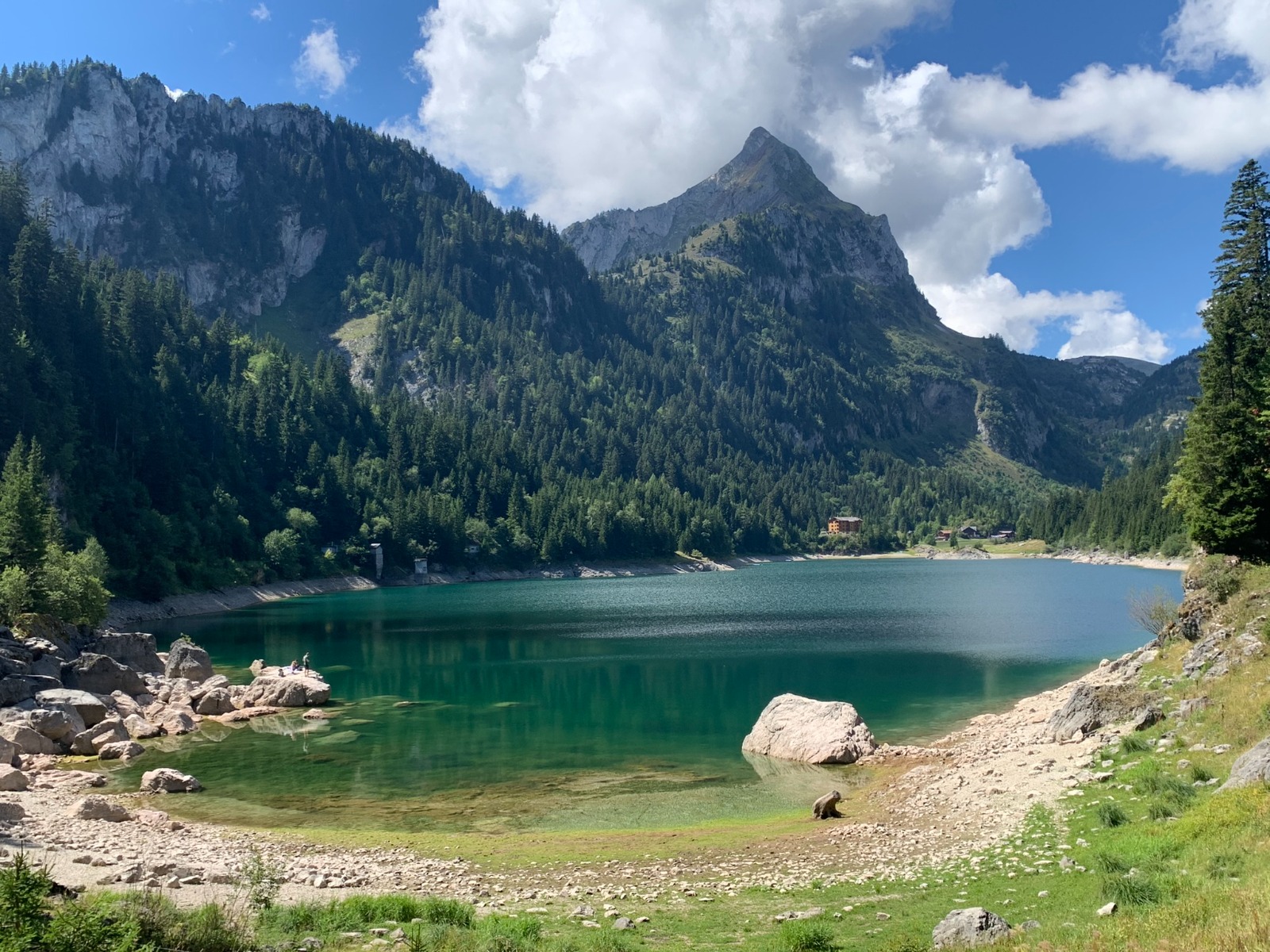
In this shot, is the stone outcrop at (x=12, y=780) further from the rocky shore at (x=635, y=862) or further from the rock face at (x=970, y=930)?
the rock face at (x=970, y=930)

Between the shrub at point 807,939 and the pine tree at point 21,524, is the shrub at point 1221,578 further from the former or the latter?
the pine tree at point 21,524

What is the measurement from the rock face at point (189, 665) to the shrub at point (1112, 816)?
4703cm

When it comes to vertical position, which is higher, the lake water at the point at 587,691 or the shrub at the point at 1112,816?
the shrub at the point at 1112,816

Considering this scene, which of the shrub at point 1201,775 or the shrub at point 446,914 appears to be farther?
the shrub at point 1201,775

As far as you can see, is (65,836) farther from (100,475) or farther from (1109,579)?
(1109,579)

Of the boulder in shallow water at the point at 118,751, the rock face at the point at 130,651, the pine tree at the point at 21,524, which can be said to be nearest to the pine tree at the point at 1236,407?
the boulder in shallow water at the point at 118,751

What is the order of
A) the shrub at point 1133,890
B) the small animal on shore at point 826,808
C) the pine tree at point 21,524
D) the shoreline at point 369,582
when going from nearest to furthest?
the shrub at point 1133,890 → the small animal on shore at point 826,808 → the pine tree at point 21,524 → the shoreline at point 369,582

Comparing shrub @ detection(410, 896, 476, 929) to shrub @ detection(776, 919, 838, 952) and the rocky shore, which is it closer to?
the rocky shore

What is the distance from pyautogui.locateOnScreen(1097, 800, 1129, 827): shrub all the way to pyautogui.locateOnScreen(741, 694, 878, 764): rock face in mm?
14612

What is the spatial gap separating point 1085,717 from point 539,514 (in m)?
156

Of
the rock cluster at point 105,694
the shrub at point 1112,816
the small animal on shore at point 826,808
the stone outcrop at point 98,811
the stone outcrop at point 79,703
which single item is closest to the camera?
the shrub at point 1112,816

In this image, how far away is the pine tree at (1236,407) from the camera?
39656mm

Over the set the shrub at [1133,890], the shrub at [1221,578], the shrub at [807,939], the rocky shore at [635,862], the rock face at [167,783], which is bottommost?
the rock face at [167,783]

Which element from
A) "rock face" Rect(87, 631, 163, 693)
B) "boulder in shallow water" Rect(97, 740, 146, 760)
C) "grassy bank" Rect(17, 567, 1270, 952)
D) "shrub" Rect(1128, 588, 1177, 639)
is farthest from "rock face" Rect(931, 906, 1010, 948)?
"rock face" Rect(87, 631, 163, 693)
